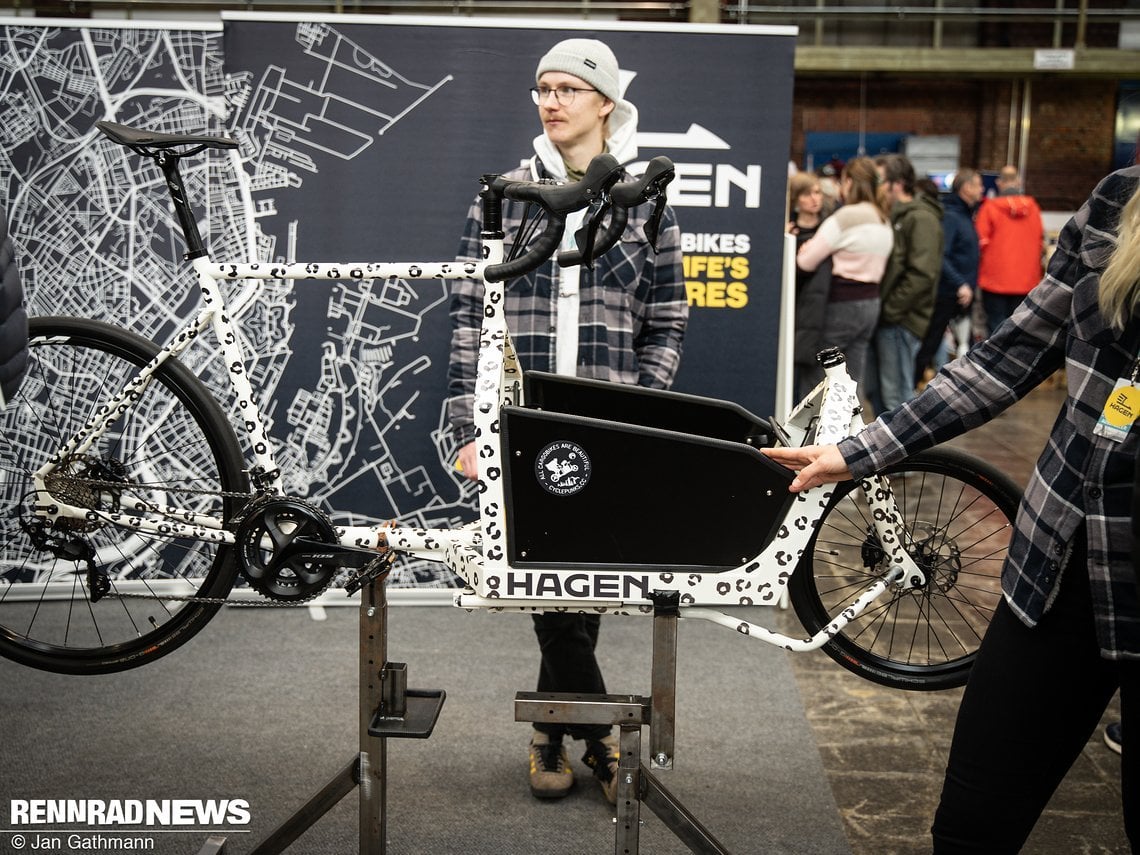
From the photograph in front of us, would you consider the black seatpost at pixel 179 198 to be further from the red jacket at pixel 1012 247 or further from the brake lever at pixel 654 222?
the red jacket at pixel 1012 247

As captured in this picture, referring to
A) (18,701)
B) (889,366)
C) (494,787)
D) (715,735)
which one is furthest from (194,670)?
(889,366)

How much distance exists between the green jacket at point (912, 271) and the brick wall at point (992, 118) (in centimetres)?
1028

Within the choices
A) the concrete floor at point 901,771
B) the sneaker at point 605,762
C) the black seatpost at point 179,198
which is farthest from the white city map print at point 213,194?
the concrete floor at point 901,771

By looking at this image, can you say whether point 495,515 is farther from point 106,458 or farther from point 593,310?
point 106,458

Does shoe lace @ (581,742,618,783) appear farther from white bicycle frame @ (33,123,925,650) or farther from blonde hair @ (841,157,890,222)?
blonde hair @ (841,157,890,222)

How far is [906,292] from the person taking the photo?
698cm

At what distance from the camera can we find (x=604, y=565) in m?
2.22

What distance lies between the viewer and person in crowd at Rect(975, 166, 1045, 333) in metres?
9.41

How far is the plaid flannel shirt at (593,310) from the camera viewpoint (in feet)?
9.89

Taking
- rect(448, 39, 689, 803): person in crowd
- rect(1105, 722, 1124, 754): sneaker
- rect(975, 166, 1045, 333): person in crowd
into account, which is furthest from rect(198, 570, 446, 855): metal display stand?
rect(975, 166, 1045, 333): person in crowd

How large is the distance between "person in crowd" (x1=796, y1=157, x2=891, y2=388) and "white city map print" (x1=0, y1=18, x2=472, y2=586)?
2.93 m

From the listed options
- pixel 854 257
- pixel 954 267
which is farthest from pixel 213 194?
pixel 954 267

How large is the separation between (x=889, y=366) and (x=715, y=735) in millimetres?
4205
